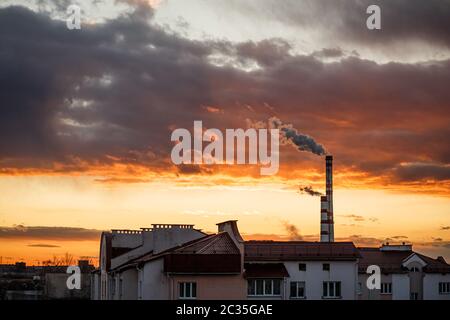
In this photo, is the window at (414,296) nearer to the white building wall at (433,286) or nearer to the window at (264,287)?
the white building wall at (433,286)

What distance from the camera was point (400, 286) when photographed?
100500 millimetres

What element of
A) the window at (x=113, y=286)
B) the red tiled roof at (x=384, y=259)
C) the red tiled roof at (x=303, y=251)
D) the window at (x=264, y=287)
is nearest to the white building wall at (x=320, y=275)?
the red tiled roof at (x=303, y=251)

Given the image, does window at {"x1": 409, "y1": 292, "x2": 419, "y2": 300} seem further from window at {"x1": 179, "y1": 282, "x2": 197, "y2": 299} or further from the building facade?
window at {"x1": 179, "y1": 282, "x2": 197, "y2": 299}

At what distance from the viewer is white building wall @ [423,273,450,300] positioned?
102 meters

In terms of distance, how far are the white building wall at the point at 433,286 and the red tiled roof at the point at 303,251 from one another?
2591 centimetres

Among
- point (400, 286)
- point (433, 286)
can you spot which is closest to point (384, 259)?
point (400, 286)

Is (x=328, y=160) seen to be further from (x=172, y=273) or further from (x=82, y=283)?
(x=172, y=273)

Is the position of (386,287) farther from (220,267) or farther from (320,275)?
(220,267)

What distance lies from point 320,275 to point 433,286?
94.1ft

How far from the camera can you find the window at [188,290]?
2753 inches
